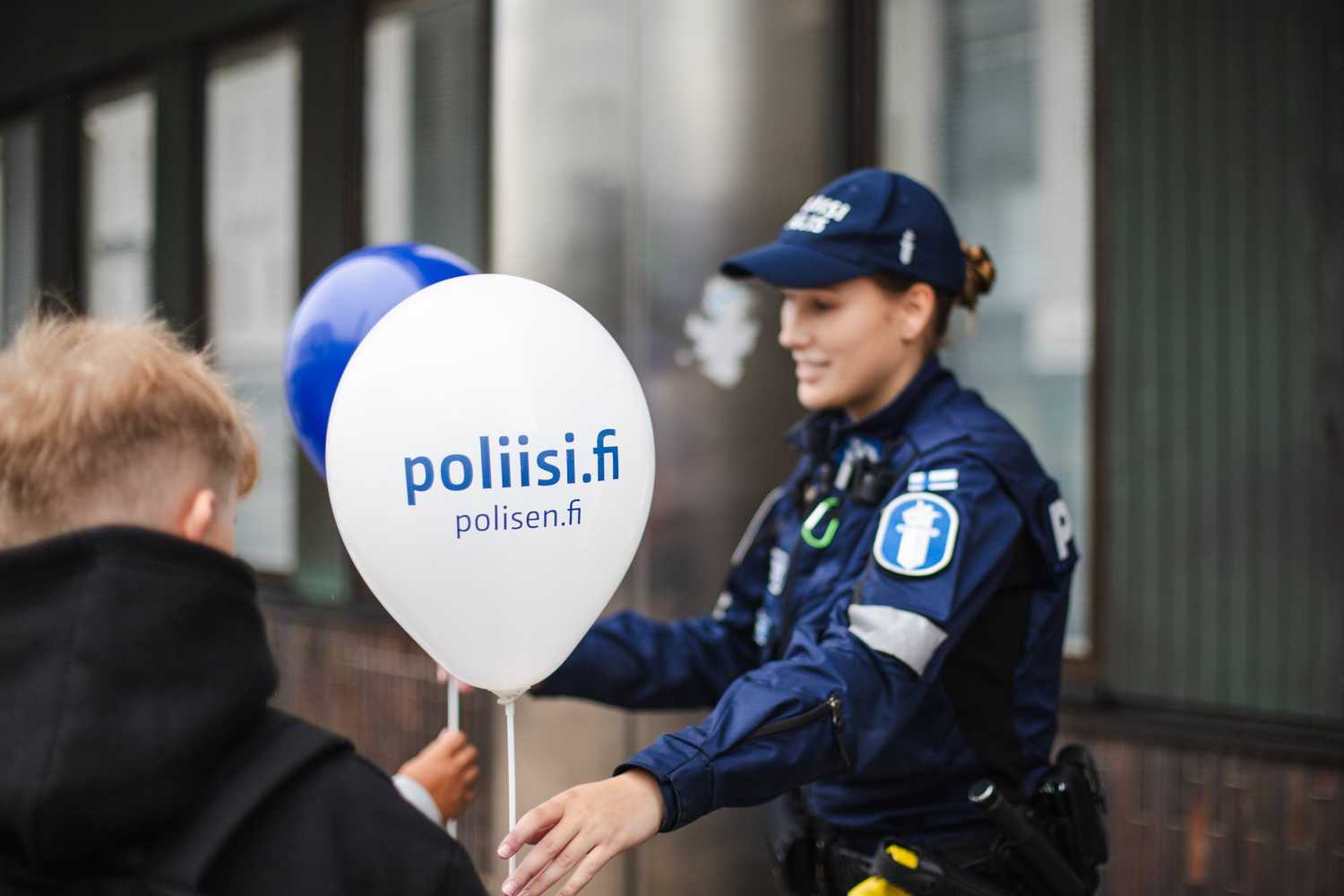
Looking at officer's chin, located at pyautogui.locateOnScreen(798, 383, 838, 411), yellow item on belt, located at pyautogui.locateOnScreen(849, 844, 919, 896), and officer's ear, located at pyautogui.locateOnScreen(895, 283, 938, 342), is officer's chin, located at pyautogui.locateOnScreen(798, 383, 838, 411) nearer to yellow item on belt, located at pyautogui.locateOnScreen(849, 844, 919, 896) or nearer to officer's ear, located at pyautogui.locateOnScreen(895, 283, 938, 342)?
officer's ear, located at pyautogui.locateOnScreen(895, 283, 938, 342)

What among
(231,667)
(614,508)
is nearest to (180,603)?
(231,667)

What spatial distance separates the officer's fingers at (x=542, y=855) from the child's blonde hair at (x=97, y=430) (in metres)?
0.53

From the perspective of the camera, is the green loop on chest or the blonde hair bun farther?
the blonde hair bun

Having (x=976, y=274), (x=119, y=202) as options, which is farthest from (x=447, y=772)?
(x=119, y=202)

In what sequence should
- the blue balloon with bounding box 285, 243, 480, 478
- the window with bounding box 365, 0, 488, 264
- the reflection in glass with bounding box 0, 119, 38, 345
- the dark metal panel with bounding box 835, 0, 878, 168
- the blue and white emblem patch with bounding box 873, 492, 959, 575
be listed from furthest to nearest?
the reflection in glass with bounding box 0, 119, 38, 345 → the window with bounding box 365, 0, 488, 264 → the dark metal panel with bounding box 835, 0, 878, 168 → the blue balloon with bounding box 285, 243, 480, 478 → the blue and white emblem patch with bounding box 873, 492, 959, 575

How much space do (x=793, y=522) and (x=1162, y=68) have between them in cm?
182

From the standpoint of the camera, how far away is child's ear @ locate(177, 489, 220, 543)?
1.28m

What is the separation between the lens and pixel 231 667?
1.22m

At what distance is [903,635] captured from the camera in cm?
182

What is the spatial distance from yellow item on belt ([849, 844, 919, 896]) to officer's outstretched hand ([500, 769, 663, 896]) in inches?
21.1

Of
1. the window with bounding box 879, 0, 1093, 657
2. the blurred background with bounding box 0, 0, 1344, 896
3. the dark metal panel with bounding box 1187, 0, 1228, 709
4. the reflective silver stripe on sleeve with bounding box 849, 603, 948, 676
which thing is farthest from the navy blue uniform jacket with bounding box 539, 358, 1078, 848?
the window with bounding box 879, 0, 1093, 657

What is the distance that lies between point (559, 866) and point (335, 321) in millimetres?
1232

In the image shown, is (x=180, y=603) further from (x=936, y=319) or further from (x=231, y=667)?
(x=936, y=319)

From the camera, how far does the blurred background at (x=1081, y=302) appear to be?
3125 mm
